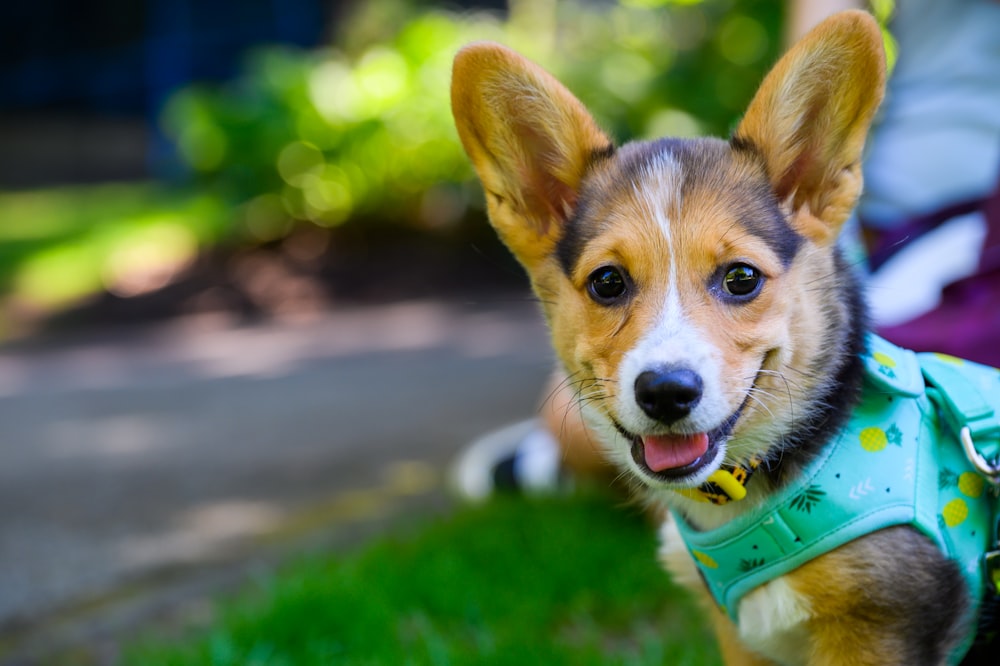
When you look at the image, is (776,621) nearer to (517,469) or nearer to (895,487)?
(895,487)

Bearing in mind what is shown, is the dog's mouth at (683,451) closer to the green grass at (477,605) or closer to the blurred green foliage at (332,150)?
the green grass at (477,605)

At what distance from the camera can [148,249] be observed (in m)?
9.77

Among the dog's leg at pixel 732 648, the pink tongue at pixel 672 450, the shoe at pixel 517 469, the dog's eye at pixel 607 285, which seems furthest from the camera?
the shoe at pixel 517 469

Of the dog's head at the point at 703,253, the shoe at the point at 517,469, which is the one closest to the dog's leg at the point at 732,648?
the dog's head at the point at 703,253

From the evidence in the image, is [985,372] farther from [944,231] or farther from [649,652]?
[649,652]

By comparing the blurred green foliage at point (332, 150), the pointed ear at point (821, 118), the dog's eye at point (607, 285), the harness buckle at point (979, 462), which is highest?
the blurred green foliage at point (332, 150)

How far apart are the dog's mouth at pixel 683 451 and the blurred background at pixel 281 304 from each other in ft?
5.35

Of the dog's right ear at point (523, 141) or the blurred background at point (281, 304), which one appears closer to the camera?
the dog's right ear at point (523, 141)

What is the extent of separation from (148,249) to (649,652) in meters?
8.02

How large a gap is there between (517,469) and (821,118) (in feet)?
8.57

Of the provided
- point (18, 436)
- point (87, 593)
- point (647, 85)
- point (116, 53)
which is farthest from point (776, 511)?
point (116, 53)

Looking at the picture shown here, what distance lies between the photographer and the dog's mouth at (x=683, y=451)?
199 centimetres

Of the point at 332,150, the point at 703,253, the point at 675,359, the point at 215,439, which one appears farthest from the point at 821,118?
the point at 332,150

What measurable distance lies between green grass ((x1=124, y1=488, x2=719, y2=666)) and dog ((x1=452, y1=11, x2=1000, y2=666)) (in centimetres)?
→ 94
